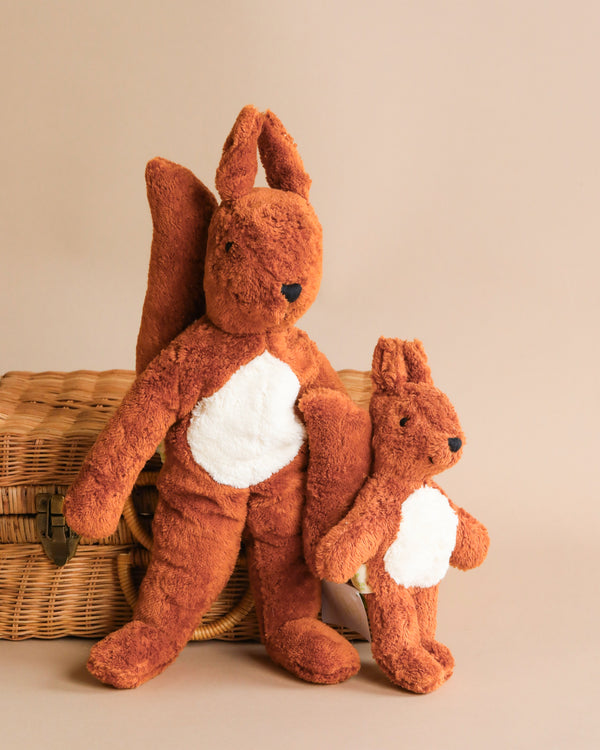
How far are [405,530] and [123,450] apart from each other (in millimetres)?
542

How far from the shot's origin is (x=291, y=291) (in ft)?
6.30

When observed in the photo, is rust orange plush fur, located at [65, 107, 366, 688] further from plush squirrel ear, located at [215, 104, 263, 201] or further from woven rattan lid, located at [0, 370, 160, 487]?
woven rattan lid, located at [0, 370, 160, 487]

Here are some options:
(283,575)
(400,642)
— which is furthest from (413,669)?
(283,575)

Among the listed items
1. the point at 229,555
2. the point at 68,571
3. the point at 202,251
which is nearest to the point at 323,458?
the point at 229,555

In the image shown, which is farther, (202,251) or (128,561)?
(128,561)

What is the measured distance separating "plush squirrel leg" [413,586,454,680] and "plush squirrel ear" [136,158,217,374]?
2.26 ft

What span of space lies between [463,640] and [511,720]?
1.25 feet

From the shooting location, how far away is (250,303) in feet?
6.28

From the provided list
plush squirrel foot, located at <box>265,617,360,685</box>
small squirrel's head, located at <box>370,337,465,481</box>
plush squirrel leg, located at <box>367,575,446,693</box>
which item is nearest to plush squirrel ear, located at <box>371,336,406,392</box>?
small squirrel's head, located at <box>370,337,465,481</box>

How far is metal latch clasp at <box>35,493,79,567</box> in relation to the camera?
2146 mm

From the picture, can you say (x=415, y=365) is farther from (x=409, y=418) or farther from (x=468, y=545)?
(x=468, y=545)

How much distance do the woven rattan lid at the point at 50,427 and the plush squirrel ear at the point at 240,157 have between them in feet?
1.87

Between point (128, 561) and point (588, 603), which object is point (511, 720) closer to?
point (588, 603)

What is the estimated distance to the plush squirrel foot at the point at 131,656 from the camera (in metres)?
1.89
